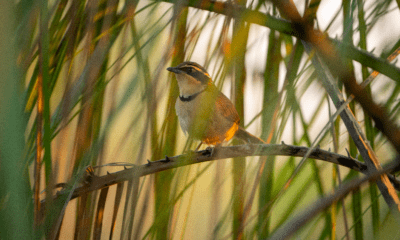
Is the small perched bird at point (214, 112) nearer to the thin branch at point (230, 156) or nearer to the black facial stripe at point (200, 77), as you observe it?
the black facial stripe at point (200, 77)

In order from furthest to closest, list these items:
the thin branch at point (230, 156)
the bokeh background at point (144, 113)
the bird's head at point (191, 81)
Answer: the bird's head at point (191, 81), the thin branch at point (230, 156), the bokeh background at point (144, 113)

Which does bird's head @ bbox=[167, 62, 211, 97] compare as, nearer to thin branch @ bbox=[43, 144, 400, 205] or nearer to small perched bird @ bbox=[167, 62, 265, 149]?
small perched bird @ bbox=[167, 62, 265, 149]

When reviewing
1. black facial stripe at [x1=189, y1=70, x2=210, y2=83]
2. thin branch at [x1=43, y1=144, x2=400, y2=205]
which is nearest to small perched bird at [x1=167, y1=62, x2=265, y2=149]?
black facial stripe at [x1=189, y1=70, x2=210, y2=83]

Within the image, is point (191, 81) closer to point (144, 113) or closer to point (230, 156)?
point (230, 156)

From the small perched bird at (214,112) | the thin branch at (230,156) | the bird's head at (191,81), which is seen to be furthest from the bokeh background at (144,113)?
the bird's head at (191,81)

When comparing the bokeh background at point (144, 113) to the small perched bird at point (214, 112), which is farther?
the small perched bird at point (214, 112)

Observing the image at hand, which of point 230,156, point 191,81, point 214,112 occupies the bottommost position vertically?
point 230,156

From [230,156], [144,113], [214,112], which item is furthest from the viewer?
[214,112]

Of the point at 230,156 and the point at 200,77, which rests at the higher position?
the point at 200,77

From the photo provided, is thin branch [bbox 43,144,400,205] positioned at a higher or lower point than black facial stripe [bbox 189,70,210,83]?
lower

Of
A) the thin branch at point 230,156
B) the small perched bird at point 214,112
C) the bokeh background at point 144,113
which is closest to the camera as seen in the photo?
the bokeh background at point 144,113

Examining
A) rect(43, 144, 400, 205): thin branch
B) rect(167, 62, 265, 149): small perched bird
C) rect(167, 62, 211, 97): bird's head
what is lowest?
rect(43, 144, 400, 205): thin branch

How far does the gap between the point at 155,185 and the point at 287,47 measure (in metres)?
0.50

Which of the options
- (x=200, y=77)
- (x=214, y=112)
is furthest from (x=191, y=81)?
(x=214, y=112)
